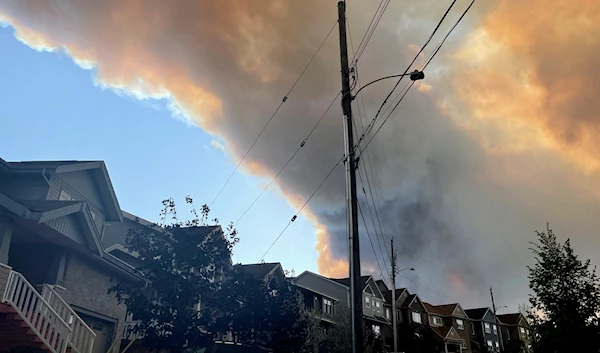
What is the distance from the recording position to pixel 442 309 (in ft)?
244

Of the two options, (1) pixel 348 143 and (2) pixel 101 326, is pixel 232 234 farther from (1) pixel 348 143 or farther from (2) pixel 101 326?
(2) pixel 101 326

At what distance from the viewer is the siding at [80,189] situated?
20688 mm

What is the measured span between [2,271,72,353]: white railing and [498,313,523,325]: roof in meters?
87.4

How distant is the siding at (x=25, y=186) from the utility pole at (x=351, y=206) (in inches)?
542

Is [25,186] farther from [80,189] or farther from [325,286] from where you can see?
[325,286]

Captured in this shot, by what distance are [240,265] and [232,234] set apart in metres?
1.21

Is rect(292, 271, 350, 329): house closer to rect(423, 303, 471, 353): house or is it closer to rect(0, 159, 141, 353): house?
rect(423, 303, 471, 353): house

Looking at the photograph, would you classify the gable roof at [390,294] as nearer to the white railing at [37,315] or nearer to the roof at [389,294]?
the roof at [389,294]

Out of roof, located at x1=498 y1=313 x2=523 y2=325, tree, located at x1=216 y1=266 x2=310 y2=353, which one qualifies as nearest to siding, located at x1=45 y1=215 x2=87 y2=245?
tree, located at x1=216 y1=266 x2=310 y2=353

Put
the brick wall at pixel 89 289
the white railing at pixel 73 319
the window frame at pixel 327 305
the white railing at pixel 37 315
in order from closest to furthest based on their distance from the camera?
the white railing at pixel 37 315 → the white railing at pixel 73 319 → the brick wall at pixel 89 289 → the window frame at pixel 327 305

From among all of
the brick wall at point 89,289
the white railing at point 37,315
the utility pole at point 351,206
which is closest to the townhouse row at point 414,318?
the brick wall at point 89,289

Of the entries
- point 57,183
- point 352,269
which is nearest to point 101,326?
point 57,183

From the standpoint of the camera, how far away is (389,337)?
188 ft

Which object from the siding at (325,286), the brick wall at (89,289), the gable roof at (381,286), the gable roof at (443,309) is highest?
the gable roof at (381,286)
